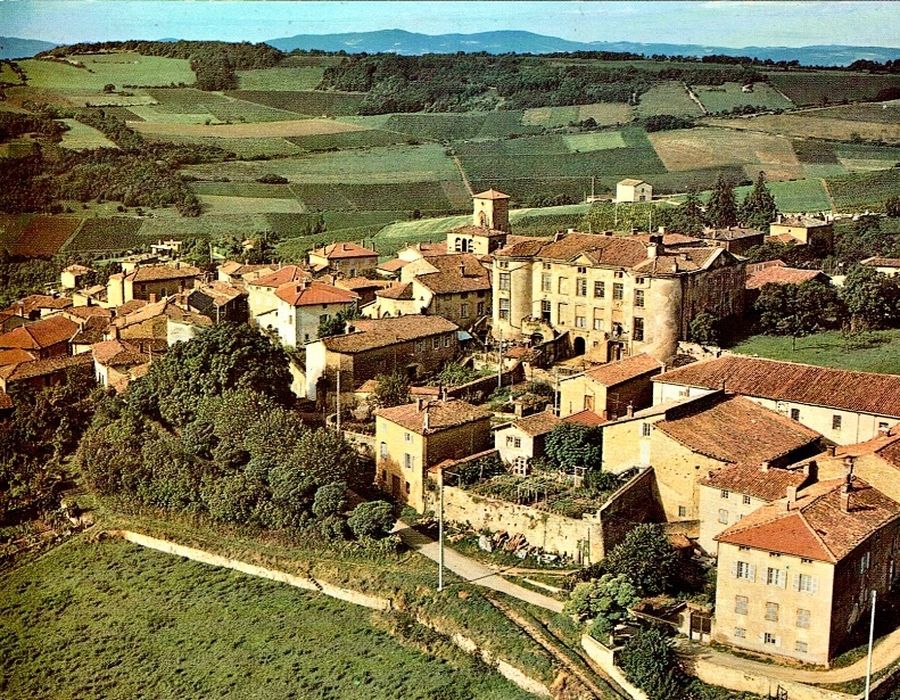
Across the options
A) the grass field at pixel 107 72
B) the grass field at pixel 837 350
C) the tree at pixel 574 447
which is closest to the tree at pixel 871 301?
the grass field at pixel 837 350

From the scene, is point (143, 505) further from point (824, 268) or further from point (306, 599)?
point (824, 268)

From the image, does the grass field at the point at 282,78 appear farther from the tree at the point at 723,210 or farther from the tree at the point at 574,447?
the tree at the point at 574,447

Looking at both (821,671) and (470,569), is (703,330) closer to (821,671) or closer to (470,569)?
(470,569)

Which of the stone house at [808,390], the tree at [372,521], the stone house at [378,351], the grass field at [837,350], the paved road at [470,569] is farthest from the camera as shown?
the stone house at [378,351]

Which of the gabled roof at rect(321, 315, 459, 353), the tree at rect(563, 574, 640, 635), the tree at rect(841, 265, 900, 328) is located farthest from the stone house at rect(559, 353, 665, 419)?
the tree at rect(841, 265, 900, 328)

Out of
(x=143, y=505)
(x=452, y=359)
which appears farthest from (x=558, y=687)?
(x=452, y=359)

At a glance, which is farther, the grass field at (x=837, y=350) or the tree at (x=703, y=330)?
the tree at (x=703, y=330)
